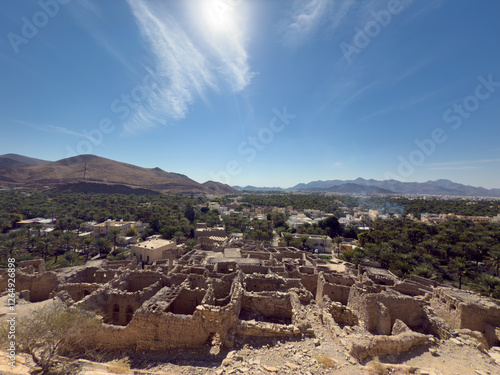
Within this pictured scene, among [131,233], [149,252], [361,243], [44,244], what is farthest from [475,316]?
[131,233]

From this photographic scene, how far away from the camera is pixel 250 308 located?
44.7ft

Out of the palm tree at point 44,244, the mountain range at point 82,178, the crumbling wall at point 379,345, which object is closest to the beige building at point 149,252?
the palm tree at point 44,244

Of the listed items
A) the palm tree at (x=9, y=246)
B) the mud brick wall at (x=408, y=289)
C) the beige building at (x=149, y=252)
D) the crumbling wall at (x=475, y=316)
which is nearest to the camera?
the crumbling wall at (x=475, y=316)

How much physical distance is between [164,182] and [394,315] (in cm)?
19466

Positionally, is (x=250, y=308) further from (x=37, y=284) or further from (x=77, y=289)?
(x=37, y=284)

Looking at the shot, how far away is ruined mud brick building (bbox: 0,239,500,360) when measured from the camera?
10.6m

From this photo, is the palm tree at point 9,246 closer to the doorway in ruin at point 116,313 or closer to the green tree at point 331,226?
the doorway in ruin at point 116,313

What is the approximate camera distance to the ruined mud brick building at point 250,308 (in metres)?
10.6

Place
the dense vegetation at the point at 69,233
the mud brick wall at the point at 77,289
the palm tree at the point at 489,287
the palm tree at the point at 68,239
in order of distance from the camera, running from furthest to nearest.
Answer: the palm tree at the point at 68,239 → the dense vegetation at the point at 69,233 → the palm tree at the point at 489,287 → the mud brick wall at the point at 77,289

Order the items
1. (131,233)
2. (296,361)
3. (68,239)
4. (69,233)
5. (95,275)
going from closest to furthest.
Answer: (296,361)
(95,275)
(68,239)
(69,233)
(131,233)

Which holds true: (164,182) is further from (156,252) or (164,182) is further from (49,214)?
(156,252)

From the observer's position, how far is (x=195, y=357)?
9.93m

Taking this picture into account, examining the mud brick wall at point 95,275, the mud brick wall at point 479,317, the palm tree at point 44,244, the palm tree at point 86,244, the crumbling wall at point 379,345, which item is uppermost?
the crumbling wall at point 379,345

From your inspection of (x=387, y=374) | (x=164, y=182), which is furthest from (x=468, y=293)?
(x=164, y=182)
